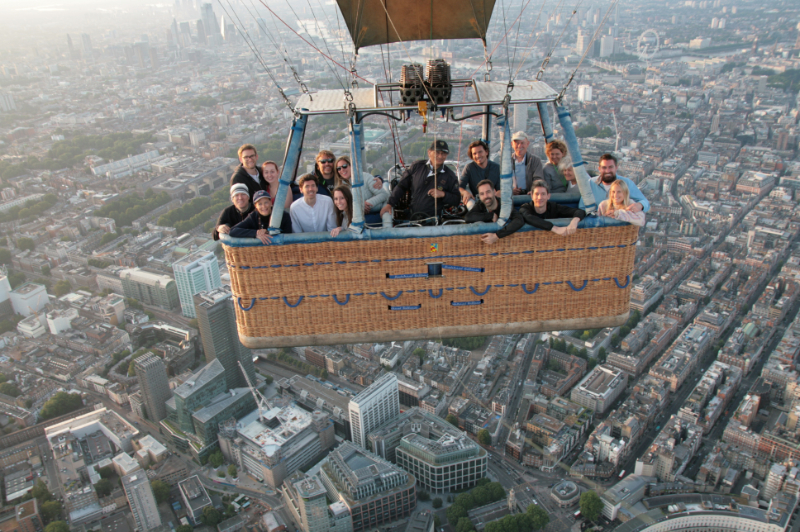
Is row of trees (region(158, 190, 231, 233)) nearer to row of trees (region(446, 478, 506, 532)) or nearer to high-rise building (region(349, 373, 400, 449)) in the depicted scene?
high-rise building (region(349, 373, 400, 449))

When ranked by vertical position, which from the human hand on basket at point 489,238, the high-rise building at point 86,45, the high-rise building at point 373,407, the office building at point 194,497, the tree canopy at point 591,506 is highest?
the high-rise building at point 86,45

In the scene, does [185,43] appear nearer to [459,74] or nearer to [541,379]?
[459,74]

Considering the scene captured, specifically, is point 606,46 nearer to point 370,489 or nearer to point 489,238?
point 370,489

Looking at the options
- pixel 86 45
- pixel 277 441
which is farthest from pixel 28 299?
pixel 86 45

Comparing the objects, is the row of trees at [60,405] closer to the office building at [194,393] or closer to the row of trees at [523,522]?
the office building at [194,393]

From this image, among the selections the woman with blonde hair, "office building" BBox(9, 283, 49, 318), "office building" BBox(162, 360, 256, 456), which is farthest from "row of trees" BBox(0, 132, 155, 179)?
A: the woman with blonde hair

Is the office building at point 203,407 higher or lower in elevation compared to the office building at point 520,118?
lower

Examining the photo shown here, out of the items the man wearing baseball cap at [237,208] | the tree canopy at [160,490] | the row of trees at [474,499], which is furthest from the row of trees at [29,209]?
the man wearing baseball cap at [237,208]
